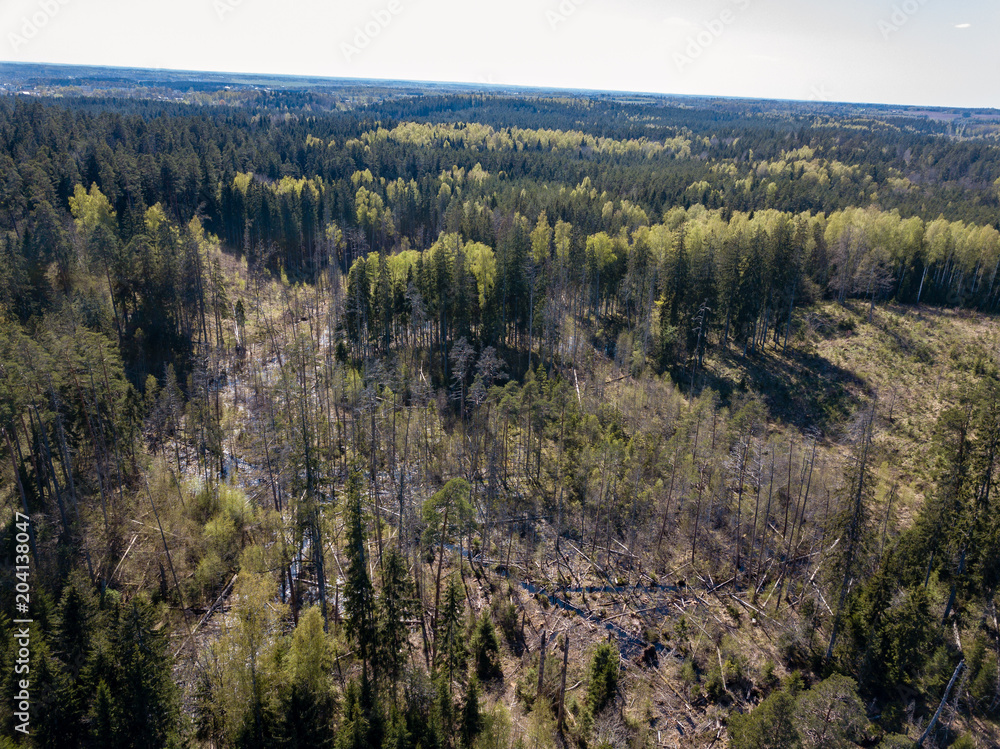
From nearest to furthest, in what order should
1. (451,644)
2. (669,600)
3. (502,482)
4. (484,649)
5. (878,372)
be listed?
(451,644) < (484,649) < (669,600) < (502,482) < (878,372)

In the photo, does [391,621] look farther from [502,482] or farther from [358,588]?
[502,482]

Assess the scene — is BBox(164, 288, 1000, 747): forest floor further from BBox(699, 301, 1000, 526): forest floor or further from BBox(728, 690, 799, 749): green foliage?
BBox(728, 690, 799, 749): green foliage

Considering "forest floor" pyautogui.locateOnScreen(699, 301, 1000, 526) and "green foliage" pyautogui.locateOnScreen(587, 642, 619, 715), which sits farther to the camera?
"forest floor" pyautogui.locateOnScreen(699, 301, 1000, 526)

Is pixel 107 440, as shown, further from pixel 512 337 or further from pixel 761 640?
pixel 761 640

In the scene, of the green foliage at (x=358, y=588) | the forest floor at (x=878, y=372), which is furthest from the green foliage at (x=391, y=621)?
the forest floor at (x=878, y=372)

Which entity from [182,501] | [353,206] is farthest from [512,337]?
[353,206]

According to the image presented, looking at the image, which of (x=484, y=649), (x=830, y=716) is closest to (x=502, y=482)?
(x=484, y=649)

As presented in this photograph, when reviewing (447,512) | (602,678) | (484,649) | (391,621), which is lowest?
(484,649)

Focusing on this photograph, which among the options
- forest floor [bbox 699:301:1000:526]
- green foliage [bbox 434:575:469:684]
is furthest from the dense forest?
forest floor [bbox 699:301:1000:526]

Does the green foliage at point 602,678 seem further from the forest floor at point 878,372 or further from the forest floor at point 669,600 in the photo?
the forest floor at point 878,372
